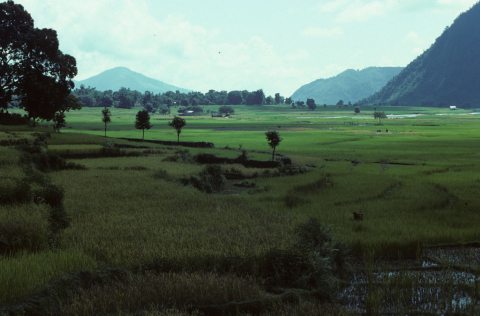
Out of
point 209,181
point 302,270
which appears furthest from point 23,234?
point 209,181

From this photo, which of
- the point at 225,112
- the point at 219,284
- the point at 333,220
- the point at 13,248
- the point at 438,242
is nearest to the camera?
the point at 219,284

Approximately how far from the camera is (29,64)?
141 feet

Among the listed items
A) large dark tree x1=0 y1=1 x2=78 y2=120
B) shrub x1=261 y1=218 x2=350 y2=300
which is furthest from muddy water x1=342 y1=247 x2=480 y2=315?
large dark tree x1=0 y1=1 x2=78 y2=120

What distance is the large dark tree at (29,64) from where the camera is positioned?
4153cm

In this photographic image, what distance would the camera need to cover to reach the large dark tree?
41.5 meters

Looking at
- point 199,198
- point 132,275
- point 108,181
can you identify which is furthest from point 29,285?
point 108,181

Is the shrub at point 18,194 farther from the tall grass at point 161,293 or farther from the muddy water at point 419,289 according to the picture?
the muddy water at point 419,289

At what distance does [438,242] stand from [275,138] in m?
23.9

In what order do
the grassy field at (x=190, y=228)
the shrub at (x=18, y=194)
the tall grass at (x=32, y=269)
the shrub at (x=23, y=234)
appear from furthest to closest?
the shrub at (x=18, y=194) < the shrub at (x=23, y=234) < the grassy field at (x=190, y=228) < the tall grass at (x=32, y=269)

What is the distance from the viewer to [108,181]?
19578mm

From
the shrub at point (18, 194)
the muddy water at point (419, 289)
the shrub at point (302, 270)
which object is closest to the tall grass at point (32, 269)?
the shrub at point (302, 270)

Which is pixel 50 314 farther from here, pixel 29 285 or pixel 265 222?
pixel 265 222

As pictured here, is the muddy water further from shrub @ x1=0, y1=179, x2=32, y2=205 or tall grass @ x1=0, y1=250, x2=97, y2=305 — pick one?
shrub @ x1=0, y1=179, x2=32, y2=205

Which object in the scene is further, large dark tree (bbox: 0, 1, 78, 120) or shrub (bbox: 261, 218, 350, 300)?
large dark tree (bbox: 0, 1, 78, 120)
